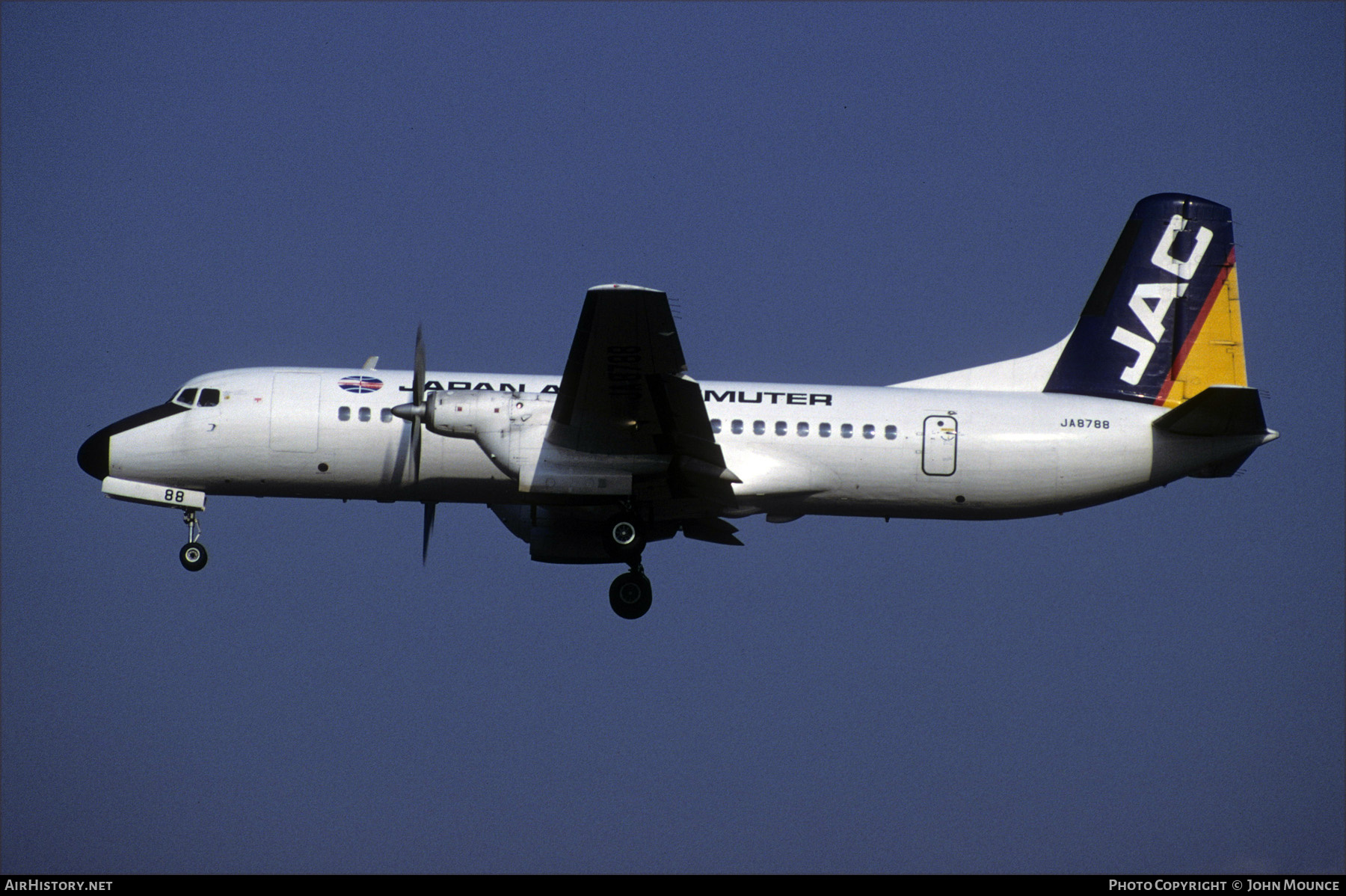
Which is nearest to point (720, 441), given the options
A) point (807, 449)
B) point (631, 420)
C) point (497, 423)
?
point (807, 449)

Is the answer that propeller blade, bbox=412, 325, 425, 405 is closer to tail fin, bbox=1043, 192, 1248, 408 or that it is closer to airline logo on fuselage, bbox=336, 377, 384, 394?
airline logo on fuselage, bbox=336, 377, 384, 394

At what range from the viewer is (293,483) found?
22.4 m

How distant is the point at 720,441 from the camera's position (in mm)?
21750

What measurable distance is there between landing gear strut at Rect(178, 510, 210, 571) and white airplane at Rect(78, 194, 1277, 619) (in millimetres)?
28

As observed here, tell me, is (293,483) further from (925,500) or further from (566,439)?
(925,500)

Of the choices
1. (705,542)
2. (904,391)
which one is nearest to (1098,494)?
(904,391)

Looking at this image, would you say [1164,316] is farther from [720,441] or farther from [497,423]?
[497,423]

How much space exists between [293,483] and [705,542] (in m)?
7.24

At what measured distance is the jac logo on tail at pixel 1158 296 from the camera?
2369 centimetres

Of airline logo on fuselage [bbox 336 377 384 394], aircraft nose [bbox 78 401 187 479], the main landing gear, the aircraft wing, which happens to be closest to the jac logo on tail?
the aircraft wing

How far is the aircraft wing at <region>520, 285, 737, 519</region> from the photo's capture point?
18469 mm

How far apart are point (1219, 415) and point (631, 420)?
9.20 meters

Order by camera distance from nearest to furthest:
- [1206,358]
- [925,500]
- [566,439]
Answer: [566,439], [925,500], [1206,358]

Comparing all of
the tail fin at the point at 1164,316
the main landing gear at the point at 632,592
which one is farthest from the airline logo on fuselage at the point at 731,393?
the tail fin at the point at 1164,316
